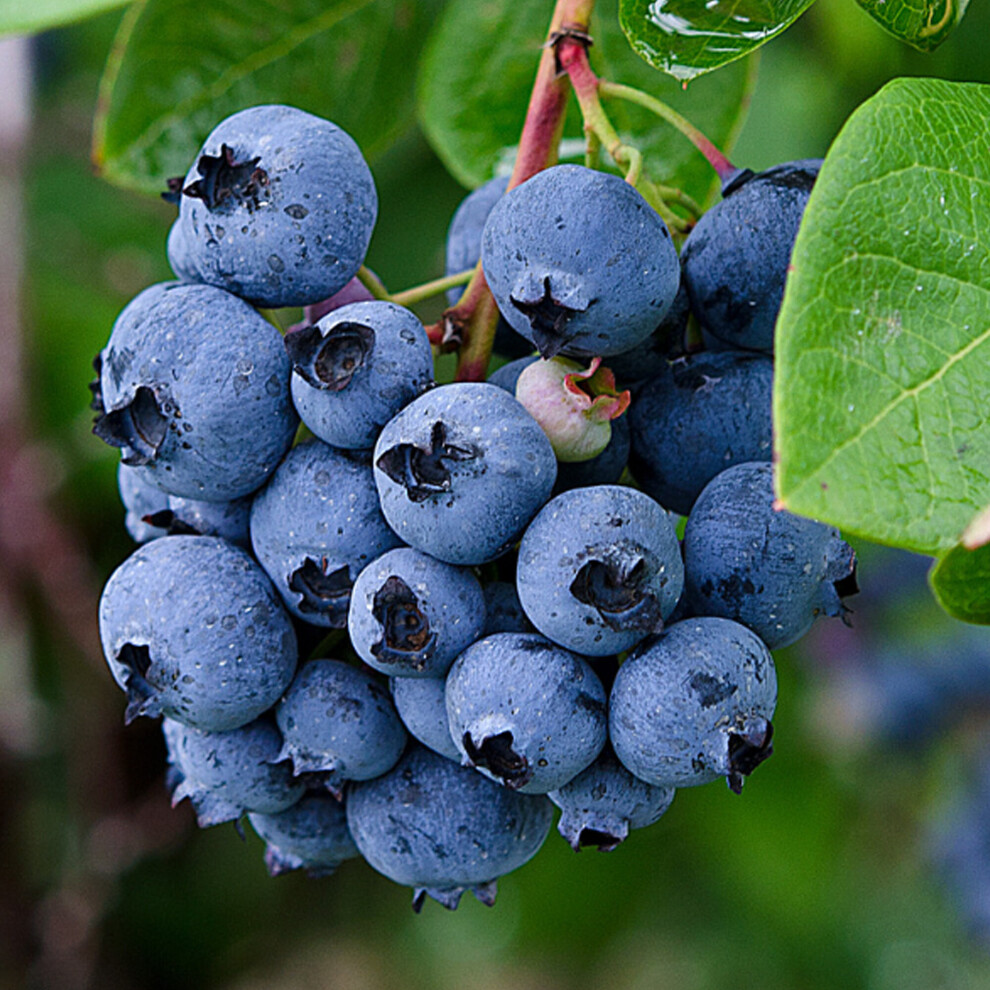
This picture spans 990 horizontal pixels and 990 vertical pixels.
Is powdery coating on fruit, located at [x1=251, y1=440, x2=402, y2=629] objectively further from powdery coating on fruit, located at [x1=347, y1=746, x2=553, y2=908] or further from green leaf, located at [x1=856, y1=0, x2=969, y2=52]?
green leaf, located at [x1=856, y1=0, x2=969, y2=52]

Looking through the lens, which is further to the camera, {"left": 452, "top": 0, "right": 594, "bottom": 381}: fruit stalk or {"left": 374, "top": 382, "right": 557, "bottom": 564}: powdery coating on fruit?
{"left": 452, "top": 0, "right": 594, "bottom": 381}: fruit stalk

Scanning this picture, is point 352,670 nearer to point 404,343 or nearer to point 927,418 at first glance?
point 404,343

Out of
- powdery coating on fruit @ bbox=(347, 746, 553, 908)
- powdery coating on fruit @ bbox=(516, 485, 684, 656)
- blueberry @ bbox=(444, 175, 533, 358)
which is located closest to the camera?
powdery coating on fruit @ bbox=(516, 485, 684, 656)

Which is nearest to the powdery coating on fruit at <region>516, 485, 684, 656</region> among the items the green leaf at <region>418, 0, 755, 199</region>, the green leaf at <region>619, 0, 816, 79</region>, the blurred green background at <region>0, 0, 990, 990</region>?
the green leaf at <region>619, 0, 816, 79</region>

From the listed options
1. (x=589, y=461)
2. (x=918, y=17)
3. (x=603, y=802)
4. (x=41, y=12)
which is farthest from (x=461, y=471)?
(x=41, y=12)

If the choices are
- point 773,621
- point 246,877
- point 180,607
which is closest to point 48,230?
point 246,877

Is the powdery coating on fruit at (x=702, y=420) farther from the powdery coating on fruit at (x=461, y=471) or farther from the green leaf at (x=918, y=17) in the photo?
the green leaf at (x=918, y=17)

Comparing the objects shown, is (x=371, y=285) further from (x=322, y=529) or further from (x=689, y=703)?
(x=689, y=703)

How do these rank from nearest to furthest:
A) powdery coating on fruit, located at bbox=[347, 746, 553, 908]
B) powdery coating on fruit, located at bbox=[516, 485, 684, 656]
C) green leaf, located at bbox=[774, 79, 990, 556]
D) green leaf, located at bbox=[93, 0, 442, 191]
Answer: green leaf, located at bbox=[774, 79, 990, 556], powdery coating on fruit, located at bbox=[516, 485, 684, 656], powdery coating on fruit, located at bbox=[347, 746, 553, 908], green leaf, located at bbox=[93, 0, 442, 191]
